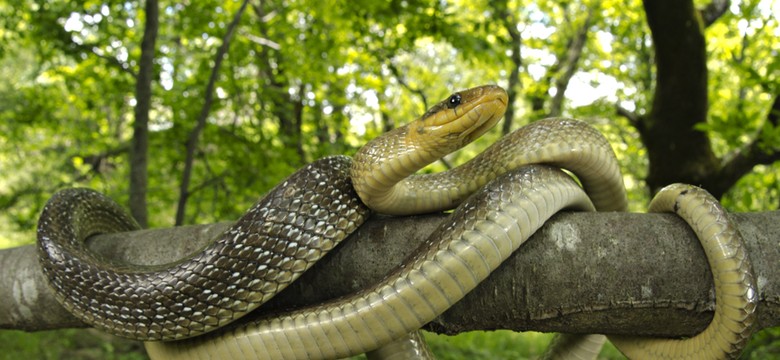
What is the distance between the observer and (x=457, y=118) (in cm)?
208

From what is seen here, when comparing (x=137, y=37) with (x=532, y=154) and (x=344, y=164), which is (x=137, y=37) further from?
(x=532, y=154)

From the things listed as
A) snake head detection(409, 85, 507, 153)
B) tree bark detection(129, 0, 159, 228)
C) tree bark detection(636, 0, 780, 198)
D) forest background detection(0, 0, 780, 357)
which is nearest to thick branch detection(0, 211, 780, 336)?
snake head detection(409, 85, 507, 153)

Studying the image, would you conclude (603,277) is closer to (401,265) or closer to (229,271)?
(401,265)

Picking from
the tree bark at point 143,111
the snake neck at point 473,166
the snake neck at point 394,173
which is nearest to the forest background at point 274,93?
the tree bark at point 143,111

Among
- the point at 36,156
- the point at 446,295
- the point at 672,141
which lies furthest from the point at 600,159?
the point at 36,156

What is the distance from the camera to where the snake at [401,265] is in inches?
70.5

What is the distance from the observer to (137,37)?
674 cm

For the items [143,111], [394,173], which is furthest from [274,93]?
[394,173]

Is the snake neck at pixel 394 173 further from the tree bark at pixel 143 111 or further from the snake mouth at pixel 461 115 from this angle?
the tree bark at pixel 143 111

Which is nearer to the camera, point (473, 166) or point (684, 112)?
point (473, 166)

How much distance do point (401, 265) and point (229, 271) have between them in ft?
2.00

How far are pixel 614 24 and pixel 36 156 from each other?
933cm

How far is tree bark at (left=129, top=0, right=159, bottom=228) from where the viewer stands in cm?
457

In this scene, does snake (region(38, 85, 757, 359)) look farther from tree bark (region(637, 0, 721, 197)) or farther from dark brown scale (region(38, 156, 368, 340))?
tree bark (region(637, 0, 721, 197))
